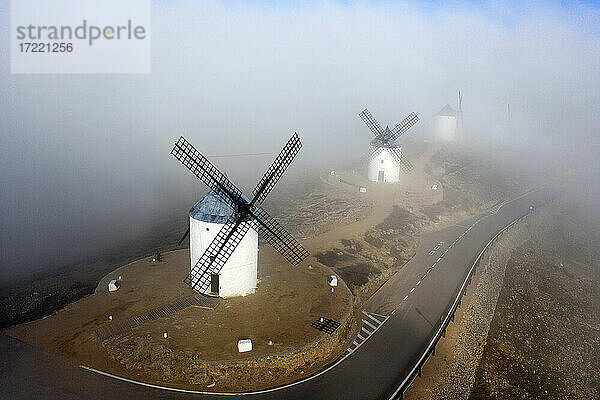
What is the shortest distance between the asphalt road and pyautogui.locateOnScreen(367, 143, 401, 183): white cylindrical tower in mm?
23250

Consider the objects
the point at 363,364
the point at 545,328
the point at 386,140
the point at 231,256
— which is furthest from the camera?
the point at 386,140

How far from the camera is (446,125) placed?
3250 inches

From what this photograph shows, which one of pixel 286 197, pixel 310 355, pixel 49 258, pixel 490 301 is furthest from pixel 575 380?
pixel 49 258

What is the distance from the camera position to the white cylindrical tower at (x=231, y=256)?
24.7 m

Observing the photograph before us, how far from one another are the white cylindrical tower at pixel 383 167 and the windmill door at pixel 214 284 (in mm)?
36723

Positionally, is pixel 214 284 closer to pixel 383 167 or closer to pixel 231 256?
pixel 231 256

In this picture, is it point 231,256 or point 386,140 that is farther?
point 386,140

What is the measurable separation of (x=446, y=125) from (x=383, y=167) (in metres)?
31.7

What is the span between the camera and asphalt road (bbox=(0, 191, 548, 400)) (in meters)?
19.3

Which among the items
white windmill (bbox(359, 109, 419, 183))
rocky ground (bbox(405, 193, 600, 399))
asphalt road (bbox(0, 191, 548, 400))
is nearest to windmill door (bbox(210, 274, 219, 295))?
asphalt road (bbox(0, 191, 548, 400))

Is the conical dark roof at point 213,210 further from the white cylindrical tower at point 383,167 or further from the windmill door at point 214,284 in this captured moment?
the white cylindrical tower at point 383,167

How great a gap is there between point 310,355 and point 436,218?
104ft

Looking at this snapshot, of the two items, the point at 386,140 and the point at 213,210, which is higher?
the point at 386,140

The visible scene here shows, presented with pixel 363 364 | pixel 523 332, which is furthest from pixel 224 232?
pixel 523 332
